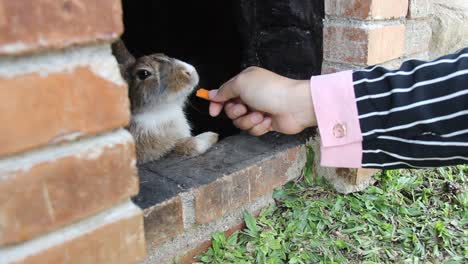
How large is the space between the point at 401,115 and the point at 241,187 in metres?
0.51

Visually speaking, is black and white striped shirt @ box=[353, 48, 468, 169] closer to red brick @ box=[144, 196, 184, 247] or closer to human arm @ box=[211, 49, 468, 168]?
human arm @ box=[211, 49, 468, 168]

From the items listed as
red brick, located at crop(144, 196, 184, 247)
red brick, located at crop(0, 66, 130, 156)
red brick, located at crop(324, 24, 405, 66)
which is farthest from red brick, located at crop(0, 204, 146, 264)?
red brick, located at crop(324, 24, 405, 66)

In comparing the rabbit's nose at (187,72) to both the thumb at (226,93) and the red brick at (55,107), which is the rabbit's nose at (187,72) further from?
the red brick at (55,107)

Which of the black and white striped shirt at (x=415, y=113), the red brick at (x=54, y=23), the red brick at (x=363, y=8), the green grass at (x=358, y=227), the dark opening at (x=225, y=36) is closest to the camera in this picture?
the red brick at (x=54, y=23)

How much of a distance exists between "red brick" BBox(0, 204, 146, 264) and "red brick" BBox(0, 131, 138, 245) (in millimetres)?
35

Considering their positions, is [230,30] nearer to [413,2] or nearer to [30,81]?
[413,2]

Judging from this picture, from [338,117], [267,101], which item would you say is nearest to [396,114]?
[338,117]

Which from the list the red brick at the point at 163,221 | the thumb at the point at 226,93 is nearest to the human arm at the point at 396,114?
the thumb at the point at 226,93

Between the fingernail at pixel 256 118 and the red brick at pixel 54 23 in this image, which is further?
the fingernail at pixel 256 118

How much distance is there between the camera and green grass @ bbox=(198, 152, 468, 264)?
4.58ft

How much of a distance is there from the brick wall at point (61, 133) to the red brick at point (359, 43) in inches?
38.4

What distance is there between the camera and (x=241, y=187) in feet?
4.68

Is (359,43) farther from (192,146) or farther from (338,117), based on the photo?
(192,146)

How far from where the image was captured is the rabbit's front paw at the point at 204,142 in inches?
60.2
